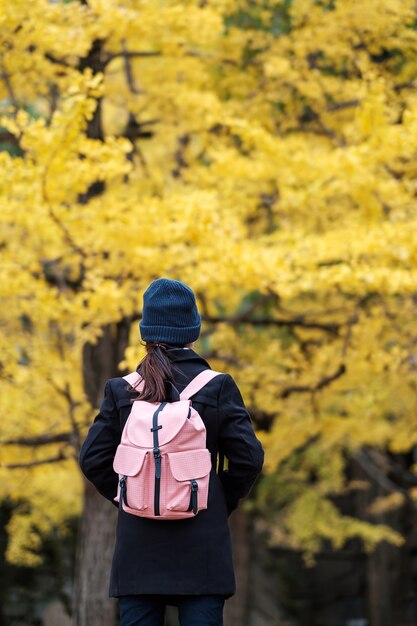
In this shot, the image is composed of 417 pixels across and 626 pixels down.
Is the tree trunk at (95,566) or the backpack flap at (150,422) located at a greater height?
the backpack flap at (150,422)

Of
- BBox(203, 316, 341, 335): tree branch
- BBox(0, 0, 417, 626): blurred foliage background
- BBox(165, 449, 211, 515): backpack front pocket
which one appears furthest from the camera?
BBox(203, 316, 341, 335): tree branch

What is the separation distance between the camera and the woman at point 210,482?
283cm

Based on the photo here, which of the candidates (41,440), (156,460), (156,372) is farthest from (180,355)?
(41,440)

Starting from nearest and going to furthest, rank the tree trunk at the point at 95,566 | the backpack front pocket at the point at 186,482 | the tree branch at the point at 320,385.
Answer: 1. the backpack front pocket at the point at 186,482
2. the tree trunk at the point at 95,566
3. the tree branch at the point at 320,385

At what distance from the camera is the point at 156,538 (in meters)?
2.85

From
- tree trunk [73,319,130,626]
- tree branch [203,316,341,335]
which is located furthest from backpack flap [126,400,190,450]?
tree branch [203,316,341,335]

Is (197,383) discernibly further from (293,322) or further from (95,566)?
(293,322)

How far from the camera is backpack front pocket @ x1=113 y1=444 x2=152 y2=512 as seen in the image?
110 inches

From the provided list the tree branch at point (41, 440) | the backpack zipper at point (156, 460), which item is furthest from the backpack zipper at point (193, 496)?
the tree branch at point (41, 440)

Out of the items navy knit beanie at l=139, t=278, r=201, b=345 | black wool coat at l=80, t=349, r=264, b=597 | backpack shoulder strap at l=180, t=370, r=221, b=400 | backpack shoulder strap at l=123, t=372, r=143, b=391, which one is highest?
navy knit beanie at l=139, t=278, r=201, b=345

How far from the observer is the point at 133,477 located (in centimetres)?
282

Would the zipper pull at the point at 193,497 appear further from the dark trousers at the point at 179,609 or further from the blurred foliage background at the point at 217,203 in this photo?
the blurred foliage background at the point at 217,203

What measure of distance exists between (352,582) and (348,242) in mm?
15637

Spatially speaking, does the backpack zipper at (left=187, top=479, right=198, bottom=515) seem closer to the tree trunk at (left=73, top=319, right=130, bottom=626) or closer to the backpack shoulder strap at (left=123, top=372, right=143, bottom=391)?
the backpack shoulder strap at (left=123, top=372, right=143, bottom=391)
